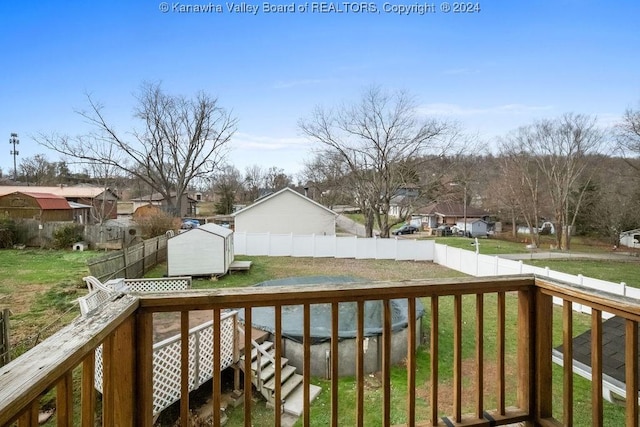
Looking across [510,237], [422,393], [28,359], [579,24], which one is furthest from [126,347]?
[510,237]

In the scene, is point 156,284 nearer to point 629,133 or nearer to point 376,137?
point 376,137

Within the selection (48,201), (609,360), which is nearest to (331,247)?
→ (609,360)

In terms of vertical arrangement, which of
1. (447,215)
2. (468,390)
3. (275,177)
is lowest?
(468,390)

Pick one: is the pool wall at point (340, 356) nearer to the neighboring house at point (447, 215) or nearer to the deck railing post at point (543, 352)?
the deck railing post at point (543, 352)

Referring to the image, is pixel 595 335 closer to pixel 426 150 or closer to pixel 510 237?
pixel 426 150

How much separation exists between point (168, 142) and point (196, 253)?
1684 centimetres

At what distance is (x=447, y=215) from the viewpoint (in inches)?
1430

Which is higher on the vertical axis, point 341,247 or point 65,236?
point 65,236

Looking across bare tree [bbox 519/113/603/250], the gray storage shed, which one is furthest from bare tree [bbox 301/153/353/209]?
bare tree [bbox 519/113/603/250]

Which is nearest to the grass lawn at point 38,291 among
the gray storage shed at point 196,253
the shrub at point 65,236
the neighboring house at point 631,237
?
the shrub at point 65,236

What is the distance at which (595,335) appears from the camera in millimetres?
1656

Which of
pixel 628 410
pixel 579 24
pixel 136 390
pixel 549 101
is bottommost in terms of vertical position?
pixel 628 410

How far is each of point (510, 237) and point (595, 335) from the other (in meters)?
31.0

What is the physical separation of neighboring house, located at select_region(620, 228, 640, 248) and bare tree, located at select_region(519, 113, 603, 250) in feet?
15.7
